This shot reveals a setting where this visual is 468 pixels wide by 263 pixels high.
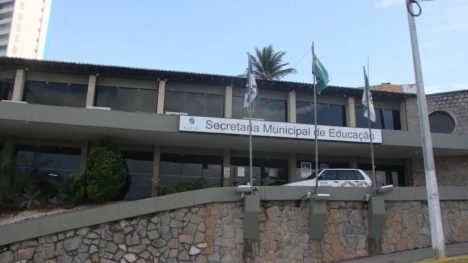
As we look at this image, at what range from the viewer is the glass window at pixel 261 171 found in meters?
22.3

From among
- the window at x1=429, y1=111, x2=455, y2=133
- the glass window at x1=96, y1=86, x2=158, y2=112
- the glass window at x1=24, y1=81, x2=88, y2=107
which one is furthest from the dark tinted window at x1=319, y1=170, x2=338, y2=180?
the glass window at x1=24, y1=81, x2=88, y2=107

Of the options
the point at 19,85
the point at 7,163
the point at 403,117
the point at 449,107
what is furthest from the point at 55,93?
the point at 449,107

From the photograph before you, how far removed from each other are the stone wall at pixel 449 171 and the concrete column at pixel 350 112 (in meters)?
4.47

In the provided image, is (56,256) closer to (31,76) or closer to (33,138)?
(33,138)

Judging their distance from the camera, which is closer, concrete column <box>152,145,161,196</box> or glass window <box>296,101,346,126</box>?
concrete column <box>152,145,161,196</box>

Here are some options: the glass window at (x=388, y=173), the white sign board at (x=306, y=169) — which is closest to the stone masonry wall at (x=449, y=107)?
the glass window at (x=388, y=173)

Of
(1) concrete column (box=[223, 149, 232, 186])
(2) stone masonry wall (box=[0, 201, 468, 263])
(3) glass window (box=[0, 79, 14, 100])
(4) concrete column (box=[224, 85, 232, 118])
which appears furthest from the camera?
(4) concrete column (box=[224, 85, 232, 118])

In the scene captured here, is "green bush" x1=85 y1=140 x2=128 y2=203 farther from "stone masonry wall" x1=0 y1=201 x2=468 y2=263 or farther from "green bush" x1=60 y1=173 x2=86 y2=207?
"stone masonry wall" x1=0 y1=201 x2=468 y2=263

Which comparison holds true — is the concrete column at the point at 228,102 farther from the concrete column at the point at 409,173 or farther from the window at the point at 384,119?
the concrete column at the point at 409,173

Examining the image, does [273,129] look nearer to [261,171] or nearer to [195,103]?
[261,171]

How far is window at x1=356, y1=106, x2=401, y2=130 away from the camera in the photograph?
81.0 feet

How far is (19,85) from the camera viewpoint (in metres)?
21.3

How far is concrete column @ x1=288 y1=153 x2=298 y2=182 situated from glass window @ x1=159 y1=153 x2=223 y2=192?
12.1 ft

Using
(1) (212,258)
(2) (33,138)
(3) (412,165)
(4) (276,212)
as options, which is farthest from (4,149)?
(3) (412,165)
